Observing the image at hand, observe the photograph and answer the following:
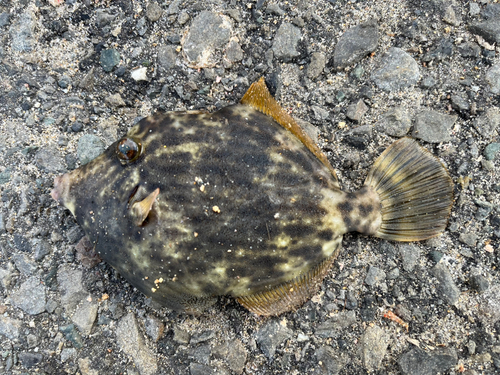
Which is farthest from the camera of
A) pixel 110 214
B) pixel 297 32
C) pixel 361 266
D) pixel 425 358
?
pixel 297 32

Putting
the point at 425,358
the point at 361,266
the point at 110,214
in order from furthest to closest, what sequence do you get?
1. the point at 361,266
2. the point at 425,358
3. the point at 110,214

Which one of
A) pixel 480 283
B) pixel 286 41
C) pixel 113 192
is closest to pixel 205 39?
pixel 286 41

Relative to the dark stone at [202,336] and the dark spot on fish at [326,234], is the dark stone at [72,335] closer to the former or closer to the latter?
the dark stone at [202,336]

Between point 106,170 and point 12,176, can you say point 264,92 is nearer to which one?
point 106,170

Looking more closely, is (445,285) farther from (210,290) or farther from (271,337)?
(210,290)

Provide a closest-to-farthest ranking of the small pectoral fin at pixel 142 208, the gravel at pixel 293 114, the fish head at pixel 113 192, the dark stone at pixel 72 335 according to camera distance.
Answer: the small pectoral fin at pixel 142 208 < the fish head at pixel 113 192 < the gravel at pixel 293 114 < the dark stone at pixel 72 335

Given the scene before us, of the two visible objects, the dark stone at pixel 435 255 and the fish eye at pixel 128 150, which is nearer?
the fish eye at pixel 128 150

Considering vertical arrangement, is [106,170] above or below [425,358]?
above

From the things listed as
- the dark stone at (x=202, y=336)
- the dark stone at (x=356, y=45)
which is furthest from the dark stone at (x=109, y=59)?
the dark stone at (x=202, y=336)

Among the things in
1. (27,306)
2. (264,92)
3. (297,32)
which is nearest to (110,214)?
(27,306)
